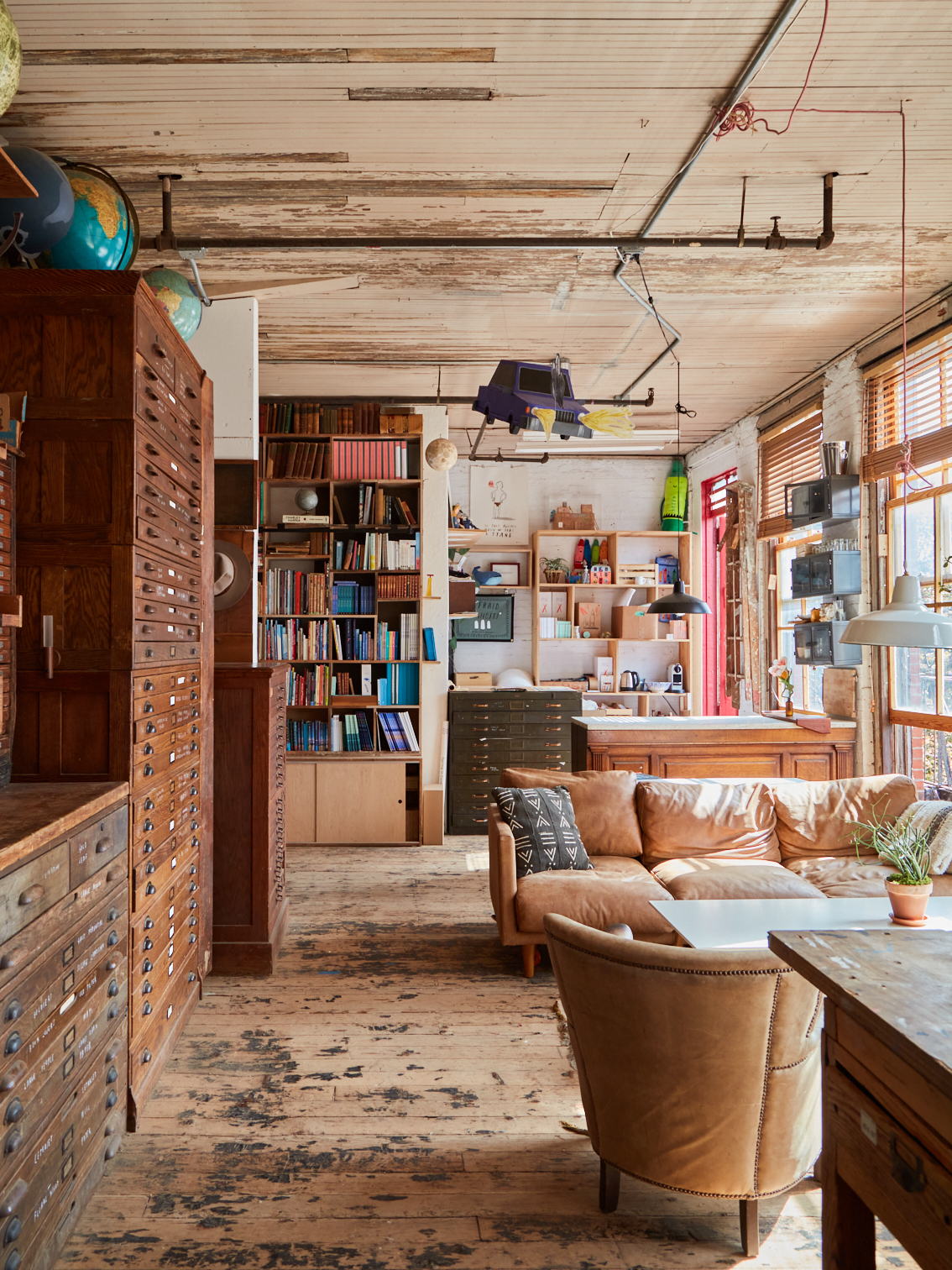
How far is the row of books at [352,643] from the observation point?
23.4 feet

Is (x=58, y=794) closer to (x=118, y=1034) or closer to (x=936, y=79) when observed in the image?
(x=118, y=1034)

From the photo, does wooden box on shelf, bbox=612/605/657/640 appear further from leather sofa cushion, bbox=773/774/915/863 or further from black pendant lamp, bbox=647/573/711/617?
leather sofa cushion, bbox=773/774/915/863

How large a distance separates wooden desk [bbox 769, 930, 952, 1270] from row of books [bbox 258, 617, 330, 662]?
5.68 m

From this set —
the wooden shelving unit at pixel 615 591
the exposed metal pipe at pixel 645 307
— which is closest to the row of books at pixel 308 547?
the wooden shelving unit at pixel 615 591

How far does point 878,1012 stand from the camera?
134 cm

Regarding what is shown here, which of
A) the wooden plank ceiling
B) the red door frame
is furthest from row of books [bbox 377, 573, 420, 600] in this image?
the red door frame

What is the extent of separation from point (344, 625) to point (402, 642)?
0.50 metres

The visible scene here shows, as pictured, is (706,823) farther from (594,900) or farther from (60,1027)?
(60,1027)

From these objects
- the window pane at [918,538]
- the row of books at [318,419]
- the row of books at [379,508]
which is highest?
the row of books at [318,419]

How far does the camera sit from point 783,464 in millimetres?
7258

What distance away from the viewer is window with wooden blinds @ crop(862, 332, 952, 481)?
509 cm

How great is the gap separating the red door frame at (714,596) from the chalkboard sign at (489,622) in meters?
2.05

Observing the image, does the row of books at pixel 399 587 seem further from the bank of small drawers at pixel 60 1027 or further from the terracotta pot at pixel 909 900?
the terracotta pot at pixel 909 900

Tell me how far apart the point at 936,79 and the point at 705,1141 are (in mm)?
3518
